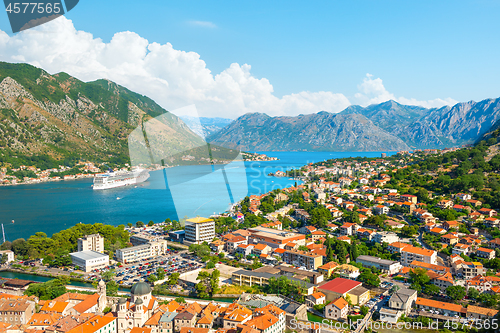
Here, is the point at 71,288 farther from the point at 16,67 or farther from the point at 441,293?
the point at 16,67

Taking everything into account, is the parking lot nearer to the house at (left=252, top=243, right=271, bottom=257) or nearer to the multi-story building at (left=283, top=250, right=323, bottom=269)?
the house at (left=252, top=243, right=271, bottom=257)

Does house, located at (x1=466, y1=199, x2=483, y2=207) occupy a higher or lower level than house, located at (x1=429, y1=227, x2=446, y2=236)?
higher

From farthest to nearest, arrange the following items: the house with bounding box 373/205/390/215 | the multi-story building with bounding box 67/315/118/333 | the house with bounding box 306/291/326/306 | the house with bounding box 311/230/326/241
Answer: the house with bounding box 373/205/390/215
the house with bounding box 311/230/326/241
the house with bounding box 306/291/326/306
the multi-story building with bounding box 67/315/118/333

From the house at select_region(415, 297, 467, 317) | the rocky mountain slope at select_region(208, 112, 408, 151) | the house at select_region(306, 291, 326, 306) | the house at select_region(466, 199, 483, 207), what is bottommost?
the house at select_region(415, 297, 467, 317)

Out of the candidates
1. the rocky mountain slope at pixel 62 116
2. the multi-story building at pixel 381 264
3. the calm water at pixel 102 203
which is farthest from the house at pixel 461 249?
the rocky mountain slope at pixel 62 116

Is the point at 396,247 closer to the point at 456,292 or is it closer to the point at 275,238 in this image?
the point at 456,292

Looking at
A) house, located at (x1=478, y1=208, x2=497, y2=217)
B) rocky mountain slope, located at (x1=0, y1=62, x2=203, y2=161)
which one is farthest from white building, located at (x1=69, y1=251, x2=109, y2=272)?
rocky mountain slope, located at (x1=0, y1=62, x2=203, y2=161)

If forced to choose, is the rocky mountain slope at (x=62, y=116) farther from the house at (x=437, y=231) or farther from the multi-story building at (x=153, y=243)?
the house at (x=437, y=231)

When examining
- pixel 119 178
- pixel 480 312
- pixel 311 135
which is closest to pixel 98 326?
pixel 480 312
